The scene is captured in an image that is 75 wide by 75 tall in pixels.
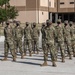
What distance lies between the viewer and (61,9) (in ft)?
270

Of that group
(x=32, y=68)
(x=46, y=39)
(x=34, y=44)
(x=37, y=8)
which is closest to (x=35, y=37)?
(x=34, y=44)

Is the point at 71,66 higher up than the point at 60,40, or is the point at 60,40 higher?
the point at 60,40

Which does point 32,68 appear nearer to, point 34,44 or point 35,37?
point 35,37

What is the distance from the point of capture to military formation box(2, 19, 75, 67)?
49.8 feet

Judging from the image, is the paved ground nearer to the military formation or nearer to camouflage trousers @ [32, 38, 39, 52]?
the military formation

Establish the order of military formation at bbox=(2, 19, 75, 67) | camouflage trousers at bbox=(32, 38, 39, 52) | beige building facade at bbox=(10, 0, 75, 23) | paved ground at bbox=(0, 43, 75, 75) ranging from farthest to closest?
beige building facade at bbox=(10, 0, 75, 23), camouflage trousers at bbox=(32, 38, 39, 52), military formation at bbox=(2, 19, 75, 67), paved ground at bbox=(0, 43, 75, 75)

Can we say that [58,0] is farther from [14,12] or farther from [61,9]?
[14,12]

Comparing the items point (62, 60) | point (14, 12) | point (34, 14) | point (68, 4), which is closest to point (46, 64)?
point (62, 60)

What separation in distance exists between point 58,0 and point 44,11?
930 cm

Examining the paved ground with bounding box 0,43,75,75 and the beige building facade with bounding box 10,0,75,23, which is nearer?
the paved ground with bounding box 0,43,75,75

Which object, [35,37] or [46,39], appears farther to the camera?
[35,37]

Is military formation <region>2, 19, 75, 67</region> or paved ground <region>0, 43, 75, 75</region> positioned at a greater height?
military formation <region>2, 19, 75, 67</region>

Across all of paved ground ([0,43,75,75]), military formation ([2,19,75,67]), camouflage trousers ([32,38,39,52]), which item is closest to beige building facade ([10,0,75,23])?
military formation ([2,19,75,67])

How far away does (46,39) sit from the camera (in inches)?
596
